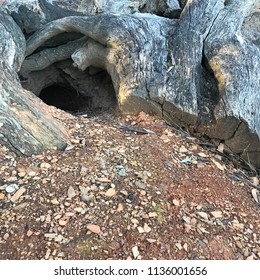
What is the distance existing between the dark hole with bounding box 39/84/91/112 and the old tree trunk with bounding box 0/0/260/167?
0.52 m

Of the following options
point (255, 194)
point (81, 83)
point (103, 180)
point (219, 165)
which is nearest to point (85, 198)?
point (103, 180)

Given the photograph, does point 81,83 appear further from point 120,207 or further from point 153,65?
point 120,207

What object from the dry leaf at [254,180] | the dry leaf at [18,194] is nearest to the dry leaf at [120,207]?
the dry leaf at [18,194]

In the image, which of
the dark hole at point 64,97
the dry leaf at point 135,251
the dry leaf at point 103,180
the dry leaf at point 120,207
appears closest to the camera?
the dry leaf at point 135,251

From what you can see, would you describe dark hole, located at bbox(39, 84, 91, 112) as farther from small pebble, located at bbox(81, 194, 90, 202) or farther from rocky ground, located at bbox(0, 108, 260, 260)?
small pebble, located at bbox(81, 194, 90, 202)

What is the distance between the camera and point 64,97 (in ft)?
14.7

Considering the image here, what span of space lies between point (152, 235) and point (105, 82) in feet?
7.95

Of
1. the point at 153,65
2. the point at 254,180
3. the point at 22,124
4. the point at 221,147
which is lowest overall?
the point at 254,180

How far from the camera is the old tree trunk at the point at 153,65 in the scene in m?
2.56

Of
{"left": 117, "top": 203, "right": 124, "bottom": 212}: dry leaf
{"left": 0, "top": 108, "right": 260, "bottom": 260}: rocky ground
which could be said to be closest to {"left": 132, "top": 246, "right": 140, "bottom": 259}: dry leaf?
{"left": 0, "top": 108, "right": 260, "bottom": 260}: rocky ground

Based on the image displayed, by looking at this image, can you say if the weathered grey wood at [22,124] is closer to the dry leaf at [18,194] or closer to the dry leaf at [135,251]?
the dry leaf at [18,194]

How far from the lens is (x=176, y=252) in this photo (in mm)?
1847

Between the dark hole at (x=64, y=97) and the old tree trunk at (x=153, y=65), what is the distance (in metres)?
0.52

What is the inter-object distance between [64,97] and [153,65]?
5.96ft
